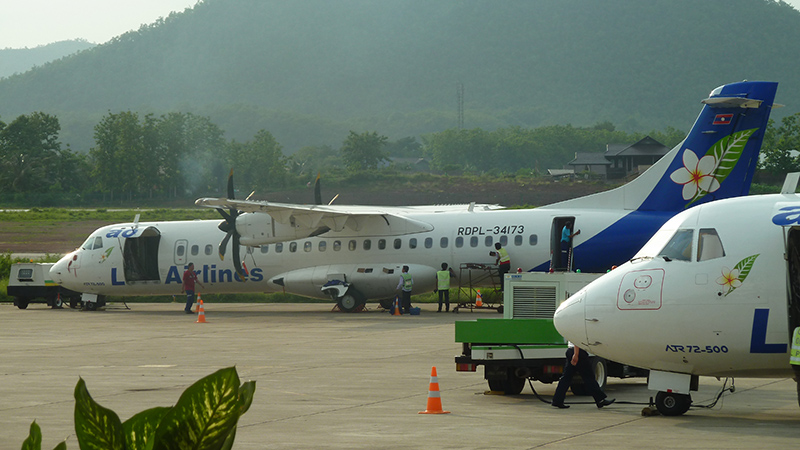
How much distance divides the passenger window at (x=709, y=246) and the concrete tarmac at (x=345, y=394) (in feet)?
6.37

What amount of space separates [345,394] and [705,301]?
17.5 ft

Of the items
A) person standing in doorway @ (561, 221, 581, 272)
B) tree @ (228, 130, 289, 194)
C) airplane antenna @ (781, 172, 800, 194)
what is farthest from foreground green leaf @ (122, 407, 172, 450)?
tree @ (228, 130, 289, 194)

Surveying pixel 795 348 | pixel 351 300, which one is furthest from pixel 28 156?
pixel 795 348

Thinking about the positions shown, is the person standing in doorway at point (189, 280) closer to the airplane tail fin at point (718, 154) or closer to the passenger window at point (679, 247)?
the airplane tail fin at point (718, 154)

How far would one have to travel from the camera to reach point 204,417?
1.80 m

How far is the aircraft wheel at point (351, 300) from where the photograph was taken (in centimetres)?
2753

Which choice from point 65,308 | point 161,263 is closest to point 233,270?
point 161,263

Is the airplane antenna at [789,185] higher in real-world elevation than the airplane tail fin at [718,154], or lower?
lower

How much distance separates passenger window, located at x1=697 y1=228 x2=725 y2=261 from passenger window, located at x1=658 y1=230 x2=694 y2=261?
11 centimetres

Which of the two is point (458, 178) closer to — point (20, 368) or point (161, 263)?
point (161, 263)

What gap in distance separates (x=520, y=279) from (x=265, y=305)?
21.0m

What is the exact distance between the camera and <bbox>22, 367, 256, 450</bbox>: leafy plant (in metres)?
1.78

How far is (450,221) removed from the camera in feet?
88.4

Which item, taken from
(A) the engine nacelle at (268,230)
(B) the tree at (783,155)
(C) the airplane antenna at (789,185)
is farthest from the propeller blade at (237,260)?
(B) the tree at (783,155)
